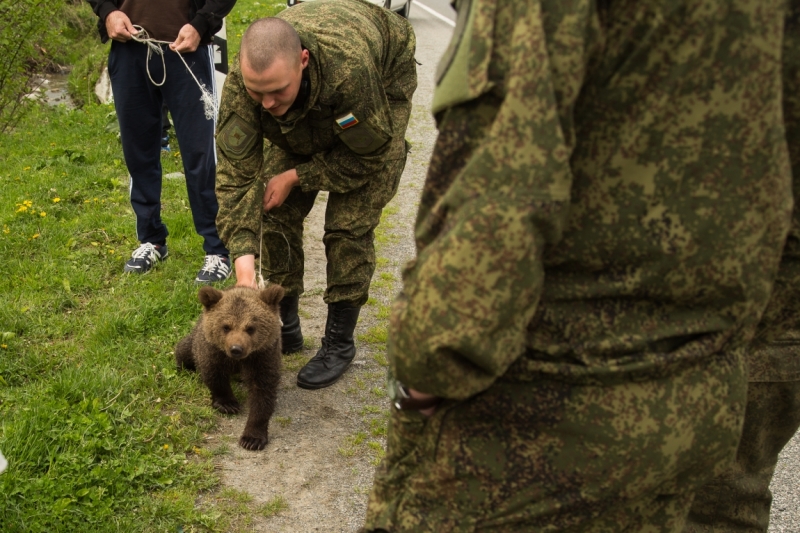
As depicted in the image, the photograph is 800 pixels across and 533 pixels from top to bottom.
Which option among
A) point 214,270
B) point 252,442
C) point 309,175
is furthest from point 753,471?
point 214,270

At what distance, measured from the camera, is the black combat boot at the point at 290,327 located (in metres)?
5.29

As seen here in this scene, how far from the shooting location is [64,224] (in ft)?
22.4

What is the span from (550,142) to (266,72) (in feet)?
8.88

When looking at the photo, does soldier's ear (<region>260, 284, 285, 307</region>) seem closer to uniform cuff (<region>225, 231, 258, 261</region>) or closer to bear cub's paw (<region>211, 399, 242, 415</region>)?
uniform cuff (<region>225, 231, 258, 261</region>)

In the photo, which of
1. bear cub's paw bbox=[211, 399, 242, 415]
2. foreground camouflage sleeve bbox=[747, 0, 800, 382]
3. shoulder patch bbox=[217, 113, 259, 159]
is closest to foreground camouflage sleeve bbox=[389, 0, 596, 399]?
foreground camouflage sleeve bbox=[747, 0, 800, 382]

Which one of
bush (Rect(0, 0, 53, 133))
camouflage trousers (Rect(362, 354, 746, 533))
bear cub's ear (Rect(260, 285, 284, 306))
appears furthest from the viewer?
bush (Rect(0, 0, 53, 133))

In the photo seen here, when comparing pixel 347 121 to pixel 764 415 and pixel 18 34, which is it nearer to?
pixel 764 415

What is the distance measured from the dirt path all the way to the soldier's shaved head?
7.20ft

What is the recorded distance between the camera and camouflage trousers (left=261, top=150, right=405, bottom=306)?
192 inches

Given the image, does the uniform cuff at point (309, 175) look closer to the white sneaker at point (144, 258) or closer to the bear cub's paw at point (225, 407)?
the bear cub's paw at point (225, 407)

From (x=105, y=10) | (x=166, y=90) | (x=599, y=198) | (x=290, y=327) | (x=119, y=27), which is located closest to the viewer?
(x=599, y=198)

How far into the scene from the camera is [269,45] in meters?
3.98

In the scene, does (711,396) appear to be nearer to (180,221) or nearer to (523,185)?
(523,185)

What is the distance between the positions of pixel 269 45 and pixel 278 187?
3.14ft
